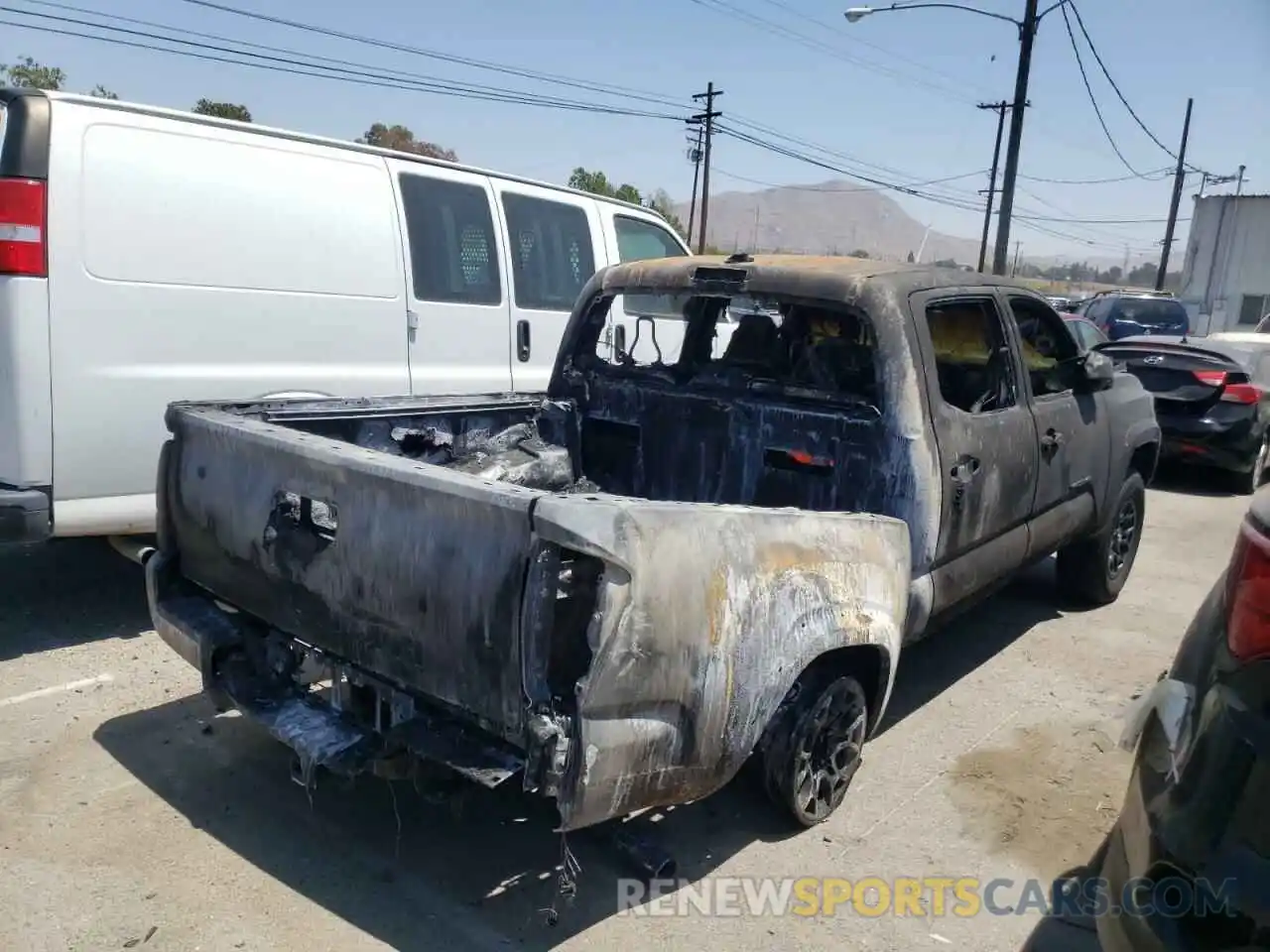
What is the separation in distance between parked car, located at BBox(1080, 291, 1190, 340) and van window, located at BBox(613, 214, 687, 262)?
41.8 feet

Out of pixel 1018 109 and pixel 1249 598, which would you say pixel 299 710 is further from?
pixel 1018 109

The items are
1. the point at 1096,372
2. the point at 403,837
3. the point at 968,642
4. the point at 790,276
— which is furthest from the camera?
the point at 968,642

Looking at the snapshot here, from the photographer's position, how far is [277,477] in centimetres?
306

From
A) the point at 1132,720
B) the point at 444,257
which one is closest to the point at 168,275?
the point at 444,257

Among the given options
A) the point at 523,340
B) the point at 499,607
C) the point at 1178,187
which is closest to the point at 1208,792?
the point at 499,607

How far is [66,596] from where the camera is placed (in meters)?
5.23

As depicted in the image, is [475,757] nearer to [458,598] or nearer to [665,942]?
[458,598]

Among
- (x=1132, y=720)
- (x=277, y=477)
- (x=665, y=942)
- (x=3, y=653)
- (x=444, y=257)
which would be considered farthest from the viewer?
(x=444, y=257)

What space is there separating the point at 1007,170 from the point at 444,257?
16863mm

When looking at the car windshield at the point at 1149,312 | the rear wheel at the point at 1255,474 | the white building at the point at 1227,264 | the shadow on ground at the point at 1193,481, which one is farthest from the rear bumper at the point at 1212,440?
the white building at the point at 1227,264

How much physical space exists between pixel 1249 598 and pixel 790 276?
240cm

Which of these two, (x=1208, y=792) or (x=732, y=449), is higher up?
(x=732, y=449)

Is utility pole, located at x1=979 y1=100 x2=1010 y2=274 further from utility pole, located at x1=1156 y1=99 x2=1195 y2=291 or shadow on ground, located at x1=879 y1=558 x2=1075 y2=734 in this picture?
shadow on ground, located at x1=879 y1=558 x2=1075 y2=734

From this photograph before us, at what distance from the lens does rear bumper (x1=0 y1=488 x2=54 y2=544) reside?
13.6 ft
